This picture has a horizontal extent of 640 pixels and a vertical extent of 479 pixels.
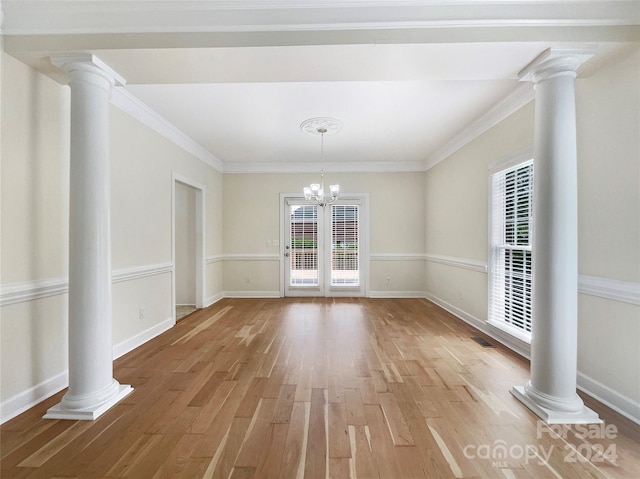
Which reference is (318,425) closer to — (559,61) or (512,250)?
(512,250)

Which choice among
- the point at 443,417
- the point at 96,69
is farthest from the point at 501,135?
the point at 96,69

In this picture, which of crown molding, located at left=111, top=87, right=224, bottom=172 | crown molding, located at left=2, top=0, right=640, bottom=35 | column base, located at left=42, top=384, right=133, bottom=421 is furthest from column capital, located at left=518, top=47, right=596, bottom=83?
column base, located at left=42, top=384, right=133, bottom=421

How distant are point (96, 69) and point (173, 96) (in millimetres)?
1055

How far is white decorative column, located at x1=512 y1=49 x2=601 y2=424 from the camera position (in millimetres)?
2064

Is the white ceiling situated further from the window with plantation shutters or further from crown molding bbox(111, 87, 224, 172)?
the window with plantation shutters

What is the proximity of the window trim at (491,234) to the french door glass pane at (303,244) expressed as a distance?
11.0 ft

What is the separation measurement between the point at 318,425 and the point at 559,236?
7.13ft

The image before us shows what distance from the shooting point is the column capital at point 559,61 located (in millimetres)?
2045

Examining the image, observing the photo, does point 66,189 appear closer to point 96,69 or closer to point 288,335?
point 96,69

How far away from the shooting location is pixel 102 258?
2.24 m

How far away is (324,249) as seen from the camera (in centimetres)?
620

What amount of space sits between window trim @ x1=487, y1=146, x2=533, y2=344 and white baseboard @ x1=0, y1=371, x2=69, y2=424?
4.43m

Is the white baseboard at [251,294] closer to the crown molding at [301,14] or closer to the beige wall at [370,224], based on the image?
the beige wall at [370,224]

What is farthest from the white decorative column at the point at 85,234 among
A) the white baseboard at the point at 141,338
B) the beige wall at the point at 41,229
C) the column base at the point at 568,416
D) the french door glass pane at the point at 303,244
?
the french door glass pane at the point at 303,244
